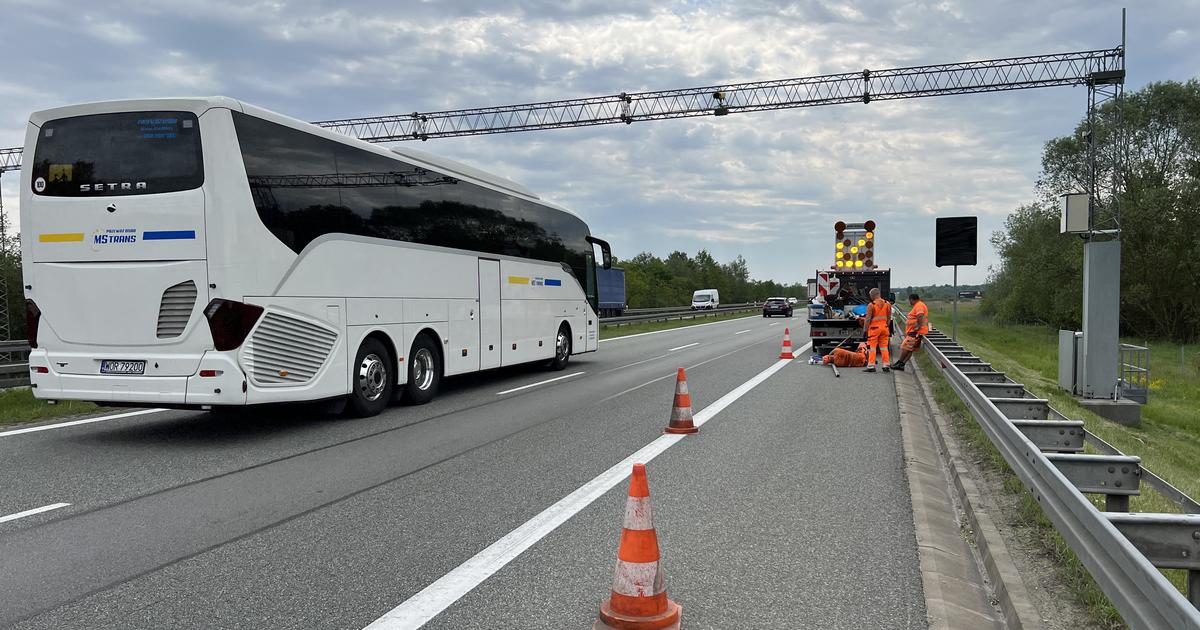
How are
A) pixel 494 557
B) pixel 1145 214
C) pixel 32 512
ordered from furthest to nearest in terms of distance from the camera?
pixel 1145 214 < pixel 32 512 < pixel 494 557

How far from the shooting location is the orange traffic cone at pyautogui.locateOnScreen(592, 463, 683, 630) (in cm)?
365

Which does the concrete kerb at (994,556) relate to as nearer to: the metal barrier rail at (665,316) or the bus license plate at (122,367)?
the bus license plate at (122,367)


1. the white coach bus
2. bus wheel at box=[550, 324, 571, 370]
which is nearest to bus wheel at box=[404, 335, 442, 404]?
the white coach bus

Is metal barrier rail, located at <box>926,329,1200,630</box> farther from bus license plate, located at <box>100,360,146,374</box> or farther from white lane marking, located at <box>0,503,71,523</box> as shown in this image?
bus license plate, located at <box>100,360,146,374</box>

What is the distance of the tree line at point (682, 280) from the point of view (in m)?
112

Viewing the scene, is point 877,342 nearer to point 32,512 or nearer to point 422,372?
point 422,372

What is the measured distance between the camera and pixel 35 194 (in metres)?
8.62

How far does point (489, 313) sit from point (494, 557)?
9.23 m

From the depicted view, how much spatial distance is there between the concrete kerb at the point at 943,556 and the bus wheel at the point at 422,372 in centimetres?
657

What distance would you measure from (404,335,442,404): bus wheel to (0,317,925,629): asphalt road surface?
2.84 ft

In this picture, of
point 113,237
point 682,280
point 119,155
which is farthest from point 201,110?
point 682,280

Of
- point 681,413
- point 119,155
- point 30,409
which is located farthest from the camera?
point 30,409

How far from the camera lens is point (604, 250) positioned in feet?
65.2

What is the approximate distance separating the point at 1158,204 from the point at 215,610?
44788 mm
